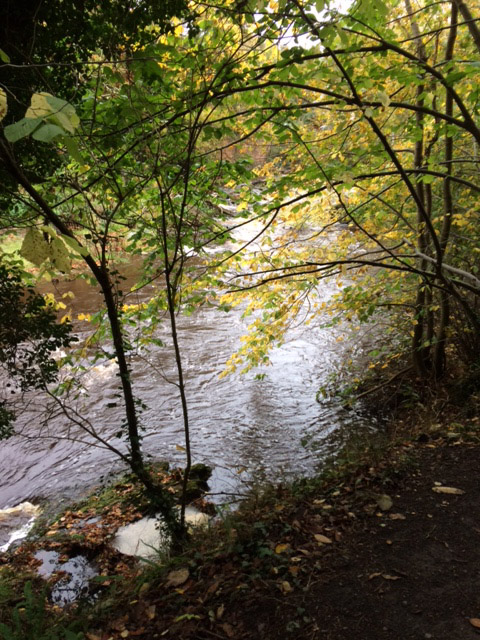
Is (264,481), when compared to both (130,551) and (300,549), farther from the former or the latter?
(300,549)

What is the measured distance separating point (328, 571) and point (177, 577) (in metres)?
1.14

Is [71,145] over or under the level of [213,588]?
over

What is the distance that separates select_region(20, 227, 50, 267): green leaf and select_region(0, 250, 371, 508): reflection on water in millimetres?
3256

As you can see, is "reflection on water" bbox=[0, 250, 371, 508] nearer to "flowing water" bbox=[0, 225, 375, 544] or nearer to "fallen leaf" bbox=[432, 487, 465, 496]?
"flowing water" bbox=[0, 225, 375, 544]

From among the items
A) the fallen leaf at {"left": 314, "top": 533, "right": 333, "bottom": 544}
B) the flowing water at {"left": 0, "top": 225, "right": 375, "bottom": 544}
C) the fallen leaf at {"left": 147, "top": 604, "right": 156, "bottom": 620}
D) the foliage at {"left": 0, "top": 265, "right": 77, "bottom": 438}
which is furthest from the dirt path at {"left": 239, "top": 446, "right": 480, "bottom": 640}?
the flowing water at {"left": 0, "top": 225, "right": 375, "bottom": 544}

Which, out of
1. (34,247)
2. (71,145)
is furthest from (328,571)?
(71,145)

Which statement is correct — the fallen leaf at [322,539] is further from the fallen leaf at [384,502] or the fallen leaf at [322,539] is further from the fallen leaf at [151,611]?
the fallen leaf at [151,611]

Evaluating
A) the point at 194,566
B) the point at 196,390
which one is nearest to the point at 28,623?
the point at 194,566

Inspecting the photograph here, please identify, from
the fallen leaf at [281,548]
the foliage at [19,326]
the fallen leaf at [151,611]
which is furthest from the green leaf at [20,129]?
the fallen leaf at [281,548]

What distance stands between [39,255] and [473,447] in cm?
447

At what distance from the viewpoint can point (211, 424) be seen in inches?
294

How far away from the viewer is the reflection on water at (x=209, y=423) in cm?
612

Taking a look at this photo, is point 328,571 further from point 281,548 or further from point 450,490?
point 450,490

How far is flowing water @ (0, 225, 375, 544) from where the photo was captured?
6.08 metres
